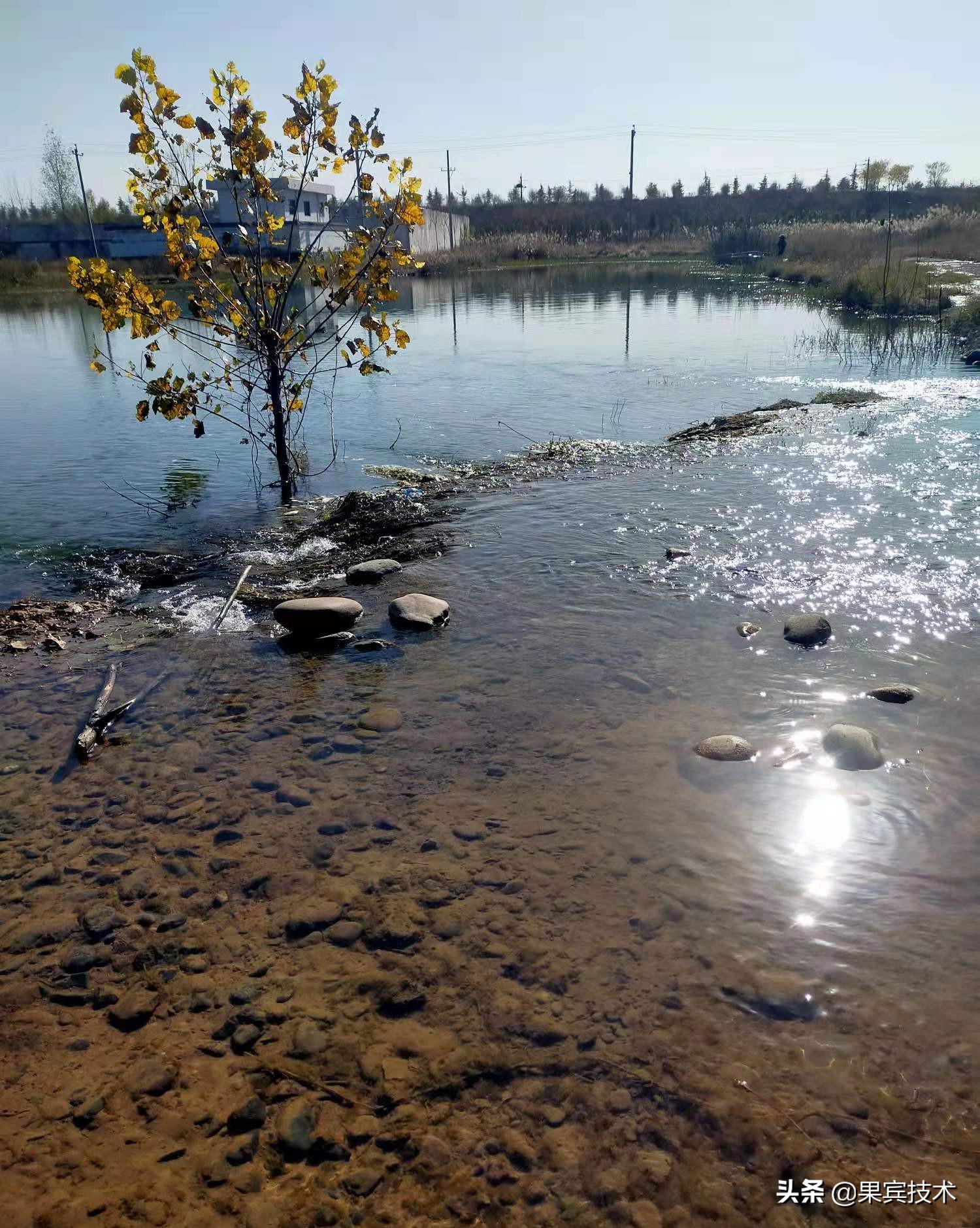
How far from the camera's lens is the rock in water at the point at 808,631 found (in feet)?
16.9

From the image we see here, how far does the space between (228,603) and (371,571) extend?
1.13 metres

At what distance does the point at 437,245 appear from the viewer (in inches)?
2389

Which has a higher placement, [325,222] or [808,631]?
[325,222]

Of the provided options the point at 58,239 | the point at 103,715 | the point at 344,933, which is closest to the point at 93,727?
the point at 103,715

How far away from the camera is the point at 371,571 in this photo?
653 centimetres

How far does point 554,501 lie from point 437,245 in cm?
5844

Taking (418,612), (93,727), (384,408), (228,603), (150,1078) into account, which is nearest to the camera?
(150,1078)

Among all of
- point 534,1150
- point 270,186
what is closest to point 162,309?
point 270,186

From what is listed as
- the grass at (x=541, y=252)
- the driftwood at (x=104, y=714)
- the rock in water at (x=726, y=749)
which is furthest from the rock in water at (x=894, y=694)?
the grass at (x=541, y=252)

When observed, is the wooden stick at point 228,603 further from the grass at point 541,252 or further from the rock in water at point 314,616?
the grass at point 541,252

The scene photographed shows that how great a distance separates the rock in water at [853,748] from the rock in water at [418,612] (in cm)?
261

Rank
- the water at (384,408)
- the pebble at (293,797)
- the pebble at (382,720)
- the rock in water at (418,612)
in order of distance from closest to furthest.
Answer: the pebble at (293,797), the pebble at (382,720), the rock in water at (418,612), the water at (384,408)

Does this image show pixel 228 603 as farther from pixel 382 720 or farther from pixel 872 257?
pixel 872 257

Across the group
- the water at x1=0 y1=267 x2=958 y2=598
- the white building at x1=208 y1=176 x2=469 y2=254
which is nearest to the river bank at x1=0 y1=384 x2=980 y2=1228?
the water at x1=0 y1=267 x2=958 y2=598
